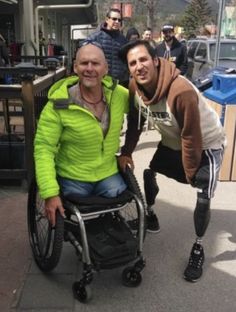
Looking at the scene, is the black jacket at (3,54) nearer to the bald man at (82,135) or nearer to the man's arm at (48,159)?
the bald man at (82,135)

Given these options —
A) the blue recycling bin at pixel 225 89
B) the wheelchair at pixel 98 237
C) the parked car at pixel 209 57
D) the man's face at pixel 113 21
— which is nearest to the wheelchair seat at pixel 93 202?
the wheelchair at pixel 98 237

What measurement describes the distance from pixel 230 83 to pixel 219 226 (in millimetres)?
1653

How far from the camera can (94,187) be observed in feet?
9.36

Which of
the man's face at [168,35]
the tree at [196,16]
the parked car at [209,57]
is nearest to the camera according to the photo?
the man's face at [168,35]

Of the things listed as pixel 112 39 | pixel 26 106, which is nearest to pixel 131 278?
pixel 26 106

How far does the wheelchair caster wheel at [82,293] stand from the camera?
103 inches

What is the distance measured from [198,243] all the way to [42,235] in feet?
3.62

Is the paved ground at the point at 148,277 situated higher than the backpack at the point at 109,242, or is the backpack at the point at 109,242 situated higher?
the backpack at the point at 109,242

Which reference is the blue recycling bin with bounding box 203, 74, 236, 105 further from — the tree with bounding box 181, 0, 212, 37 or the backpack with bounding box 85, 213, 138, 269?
the tree with bounding box 181, 0, 212, 37

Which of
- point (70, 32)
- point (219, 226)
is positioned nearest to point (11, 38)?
point (219, 226)

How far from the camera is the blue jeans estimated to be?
108 inches

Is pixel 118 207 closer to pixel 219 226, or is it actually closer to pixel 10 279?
pixel 10 279

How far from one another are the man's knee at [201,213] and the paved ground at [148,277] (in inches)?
12.8

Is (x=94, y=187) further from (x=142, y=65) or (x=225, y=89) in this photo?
(x=225, y=89)
